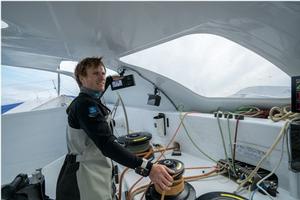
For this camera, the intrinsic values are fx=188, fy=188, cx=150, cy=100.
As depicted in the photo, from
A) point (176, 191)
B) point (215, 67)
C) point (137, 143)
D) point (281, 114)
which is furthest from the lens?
point (215, 67)

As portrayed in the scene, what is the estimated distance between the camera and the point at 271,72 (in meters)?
1.36

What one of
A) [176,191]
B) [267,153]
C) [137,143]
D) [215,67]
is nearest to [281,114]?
[267,153]

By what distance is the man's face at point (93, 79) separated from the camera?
1.09 m

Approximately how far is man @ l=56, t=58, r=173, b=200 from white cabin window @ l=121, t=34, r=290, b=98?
78 centimetres

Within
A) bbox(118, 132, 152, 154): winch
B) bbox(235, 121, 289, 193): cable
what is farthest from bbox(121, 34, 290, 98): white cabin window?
bbox(118, 132, 152, 154): winch

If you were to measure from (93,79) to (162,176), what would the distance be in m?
0.65

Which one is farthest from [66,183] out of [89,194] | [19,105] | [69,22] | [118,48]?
[19,105]

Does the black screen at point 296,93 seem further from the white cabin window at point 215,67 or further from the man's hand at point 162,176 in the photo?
the man's hand at point 162,176

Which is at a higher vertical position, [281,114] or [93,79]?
[93,79]

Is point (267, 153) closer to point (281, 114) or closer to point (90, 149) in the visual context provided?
point (281, 114)

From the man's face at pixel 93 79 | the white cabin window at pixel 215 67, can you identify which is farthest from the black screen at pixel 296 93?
the man's face at pixel 93 79

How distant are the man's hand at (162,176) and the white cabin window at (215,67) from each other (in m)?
0.94

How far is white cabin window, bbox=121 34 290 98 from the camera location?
140 centimetres

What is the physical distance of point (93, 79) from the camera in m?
1.10
